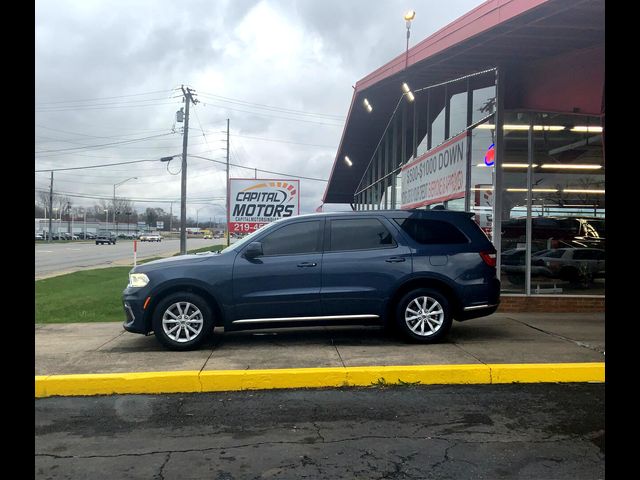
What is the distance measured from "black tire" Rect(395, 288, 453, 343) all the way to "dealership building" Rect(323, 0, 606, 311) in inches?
126

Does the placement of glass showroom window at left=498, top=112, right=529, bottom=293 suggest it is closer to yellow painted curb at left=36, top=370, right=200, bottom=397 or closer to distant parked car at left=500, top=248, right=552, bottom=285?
distant parked car at left=500, top=248, right=552, bottom=285

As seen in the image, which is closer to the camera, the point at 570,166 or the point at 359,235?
the point at 359,235

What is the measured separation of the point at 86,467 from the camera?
146 inches

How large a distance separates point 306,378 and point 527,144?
6899mm

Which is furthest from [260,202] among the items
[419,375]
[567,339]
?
[419,375]

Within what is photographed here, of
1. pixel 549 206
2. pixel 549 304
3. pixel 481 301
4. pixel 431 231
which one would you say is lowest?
pixel 549 304

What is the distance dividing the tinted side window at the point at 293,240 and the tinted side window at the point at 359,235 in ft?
0.84

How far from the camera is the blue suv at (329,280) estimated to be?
662cm

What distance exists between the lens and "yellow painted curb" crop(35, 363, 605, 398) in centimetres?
539

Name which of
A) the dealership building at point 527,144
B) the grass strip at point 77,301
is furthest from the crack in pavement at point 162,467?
the dealership building at point 527,144

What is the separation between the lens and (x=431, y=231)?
7.11 meters

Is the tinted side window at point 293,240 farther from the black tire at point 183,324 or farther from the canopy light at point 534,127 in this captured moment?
the canopy light at point 534,127

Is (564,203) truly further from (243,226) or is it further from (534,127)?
(243,226)

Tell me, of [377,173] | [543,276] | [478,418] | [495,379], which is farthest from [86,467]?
[377,173]
